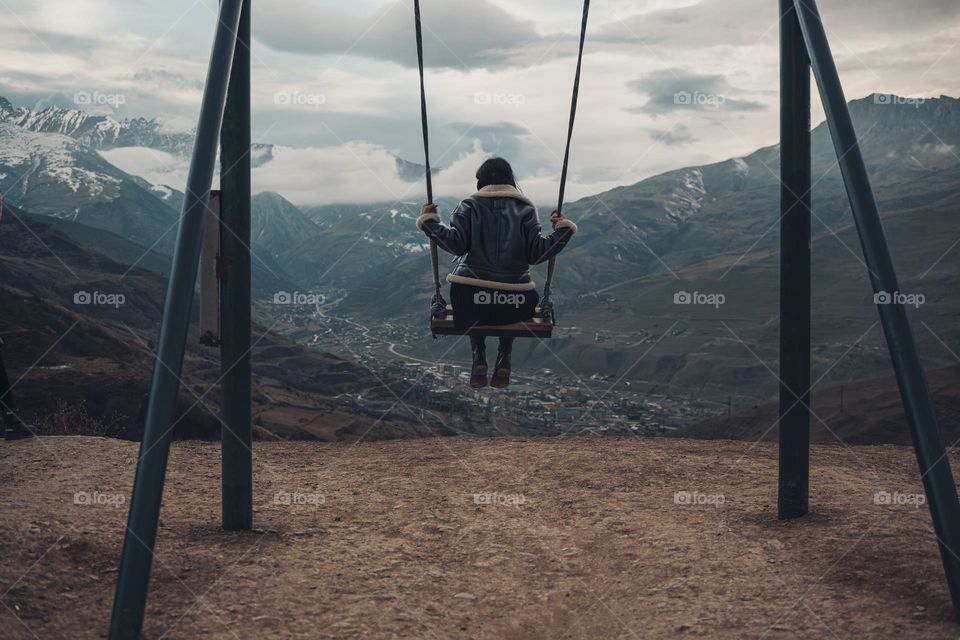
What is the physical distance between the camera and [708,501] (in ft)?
35.3

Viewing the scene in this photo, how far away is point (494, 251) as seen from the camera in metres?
9.43

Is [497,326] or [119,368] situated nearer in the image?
[497,326]

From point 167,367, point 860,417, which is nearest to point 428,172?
point 167,367

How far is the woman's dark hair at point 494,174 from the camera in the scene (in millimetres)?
9789

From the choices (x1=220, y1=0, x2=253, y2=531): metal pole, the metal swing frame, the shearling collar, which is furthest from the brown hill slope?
(x1=220, y1=0, x2=253, y2=531): metal pole

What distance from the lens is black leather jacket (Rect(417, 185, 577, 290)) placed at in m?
9.37

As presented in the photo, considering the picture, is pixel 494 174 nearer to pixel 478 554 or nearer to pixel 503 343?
pixel 503 343

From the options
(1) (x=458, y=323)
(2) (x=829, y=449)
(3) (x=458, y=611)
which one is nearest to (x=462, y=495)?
(1) (x=458, y=323)

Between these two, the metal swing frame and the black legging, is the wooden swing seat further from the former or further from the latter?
the black legging

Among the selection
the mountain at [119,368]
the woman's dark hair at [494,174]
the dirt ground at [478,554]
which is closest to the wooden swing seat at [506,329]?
the woman's dark hair at [494,174]

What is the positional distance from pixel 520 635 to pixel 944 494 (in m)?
3.59

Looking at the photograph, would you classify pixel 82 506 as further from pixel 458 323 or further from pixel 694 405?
pixel 694 405

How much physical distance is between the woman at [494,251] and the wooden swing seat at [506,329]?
9 centimetres

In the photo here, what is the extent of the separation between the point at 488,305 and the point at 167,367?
3.82m
